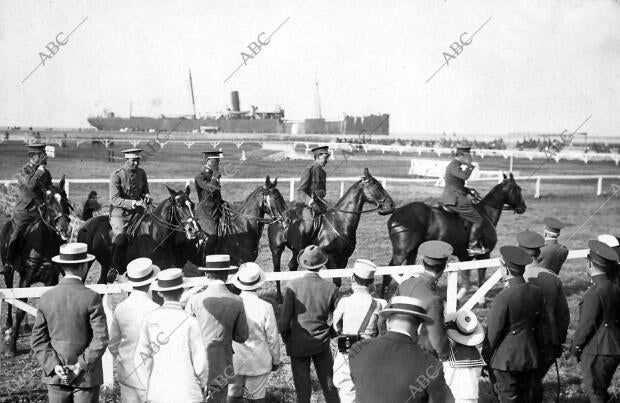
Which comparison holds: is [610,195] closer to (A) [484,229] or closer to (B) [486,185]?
(B) [486,185]

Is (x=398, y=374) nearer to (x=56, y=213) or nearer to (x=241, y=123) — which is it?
(x=56, y=213)

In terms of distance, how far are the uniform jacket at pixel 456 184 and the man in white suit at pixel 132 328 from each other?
7238mm

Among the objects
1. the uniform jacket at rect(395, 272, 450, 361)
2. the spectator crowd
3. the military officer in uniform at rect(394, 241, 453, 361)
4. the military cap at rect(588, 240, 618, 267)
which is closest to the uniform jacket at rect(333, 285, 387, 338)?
the spectator crowd

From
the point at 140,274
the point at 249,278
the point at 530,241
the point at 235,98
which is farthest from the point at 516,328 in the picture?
the point at 235,98

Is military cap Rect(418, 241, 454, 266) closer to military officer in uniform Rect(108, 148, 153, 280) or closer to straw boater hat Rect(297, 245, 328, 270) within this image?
straw boater hat Rect(297, 245, 328, 270)

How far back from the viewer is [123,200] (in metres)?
8.79

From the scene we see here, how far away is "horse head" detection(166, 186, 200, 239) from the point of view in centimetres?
812

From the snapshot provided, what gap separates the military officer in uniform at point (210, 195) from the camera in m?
9.09

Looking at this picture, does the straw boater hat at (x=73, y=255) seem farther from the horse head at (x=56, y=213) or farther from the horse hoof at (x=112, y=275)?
the horse hoof at (x=112, y=275)

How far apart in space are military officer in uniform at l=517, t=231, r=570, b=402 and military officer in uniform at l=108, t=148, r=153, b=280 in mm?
6187

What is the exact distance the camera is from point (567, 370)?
6910 mm

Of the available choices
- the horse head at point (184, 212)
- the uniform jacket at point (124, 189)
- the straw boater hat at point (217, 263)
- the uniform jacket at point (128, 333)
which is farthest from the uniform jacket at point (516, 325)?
the uniform jacket at point (124, 189)

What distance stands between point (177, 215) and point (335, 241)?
301 cm

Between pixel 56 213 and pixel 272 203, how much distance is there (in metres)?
3.55
